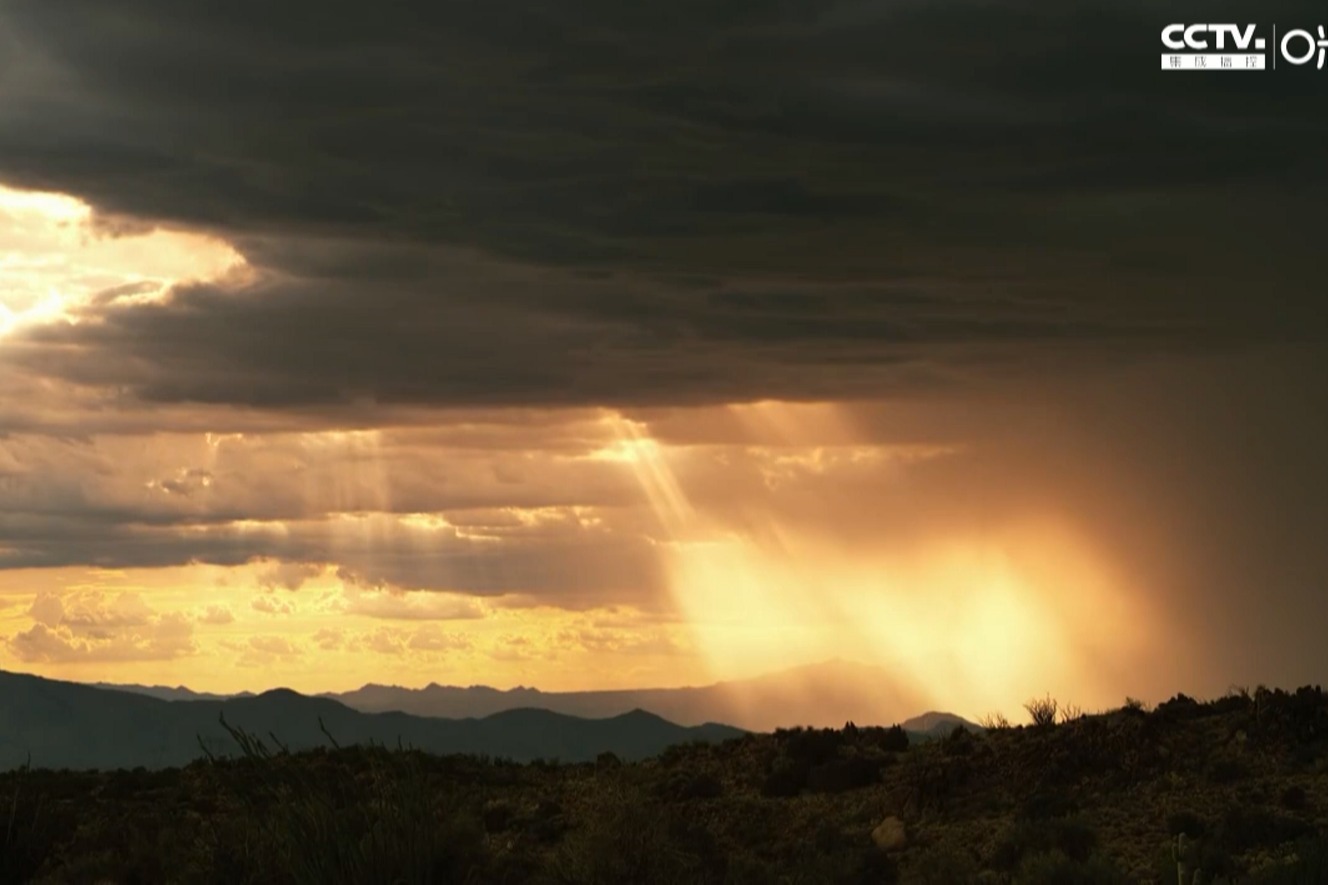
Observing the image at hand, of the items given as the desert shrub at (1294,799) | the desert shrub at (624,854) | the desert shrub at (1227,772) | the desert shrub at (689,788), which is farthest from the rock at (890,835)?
the desert shrub at (1294,799)

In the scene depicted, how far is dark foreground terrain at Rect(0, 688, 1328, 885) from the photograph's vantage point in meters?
27.2

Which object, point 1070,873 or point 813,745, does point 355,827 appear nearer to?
point 1070,873

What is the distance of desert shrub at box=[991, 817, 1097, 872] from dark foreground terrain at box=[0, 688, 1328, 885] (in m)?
0.06

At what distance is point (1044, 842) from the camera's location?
39094mm

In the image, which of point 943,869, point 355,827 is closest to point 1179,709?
point 943,869

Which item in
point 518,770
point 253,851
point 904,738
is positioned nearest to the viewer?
point 253,851

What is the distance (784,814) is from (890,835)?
4835mm

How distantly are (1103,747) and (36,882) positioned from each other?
86.4 feet

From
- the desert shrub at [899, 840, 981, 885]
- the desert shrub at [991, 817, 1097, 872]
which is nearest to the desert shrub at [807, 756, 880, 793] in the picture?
the desert shrub at [899, 840, 981, 885]

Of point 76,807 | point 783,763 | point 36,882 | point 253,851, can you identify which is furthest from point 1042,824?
point 76,807

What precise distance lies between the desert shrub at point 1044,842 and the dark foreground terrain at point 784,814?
6 centimetres

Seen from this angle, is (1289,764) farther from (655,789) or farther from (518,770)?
(518,770)

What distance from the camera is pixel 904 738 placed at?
54875 mm

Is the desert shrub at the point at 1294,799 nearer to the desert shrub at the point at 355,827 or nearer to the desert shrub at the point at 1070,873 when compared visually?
the desert shrub at the point at 1070,873
